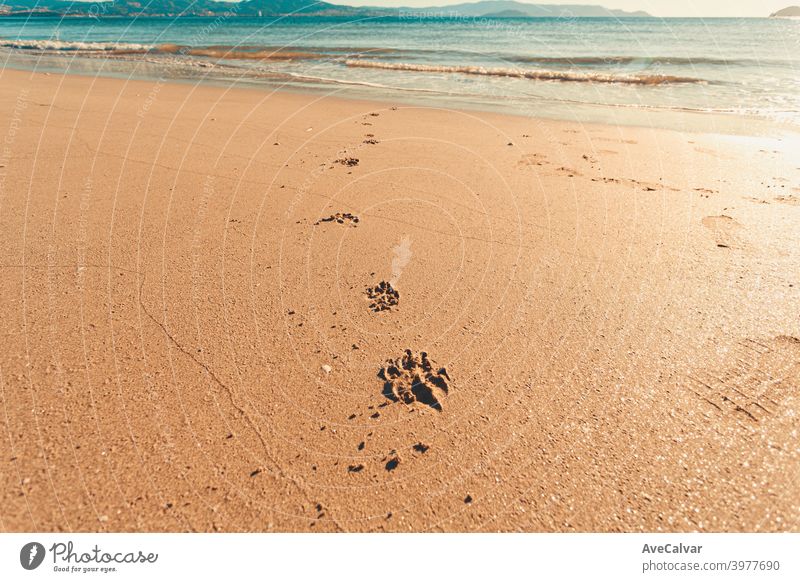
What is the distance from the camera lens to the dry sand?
8.93ft

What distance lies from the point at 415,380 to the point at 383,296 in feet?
4.01

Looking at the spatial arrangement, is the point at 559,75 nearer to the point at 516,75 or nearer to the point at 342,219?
the point at 516,75

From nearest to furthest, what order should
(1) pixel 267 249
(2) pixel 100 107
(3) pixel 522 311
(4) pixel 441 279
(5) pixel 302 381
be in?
(5) pixel 302 381
(3) pixel 522 311
(4) pixel 441 279
(1) pixel 267 249
(2) pixel 100 107

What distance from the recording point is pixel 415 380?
3.59 metres

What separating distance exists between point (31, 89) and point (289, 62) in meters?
14.8

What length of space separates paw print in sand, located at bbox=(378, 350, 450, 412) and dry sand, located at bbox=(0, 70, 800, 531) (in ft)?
0.07

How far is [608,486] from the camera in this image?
110 inches

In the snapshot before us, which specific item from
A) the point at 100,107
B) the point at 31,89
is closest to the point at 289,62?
the point at 31,89

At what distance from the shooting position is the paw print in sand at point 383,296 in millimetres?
4426

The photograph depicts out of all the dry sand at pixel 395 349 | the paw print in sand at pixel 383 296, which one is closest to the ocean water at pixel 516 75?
the dry sand at pixel 395 349
